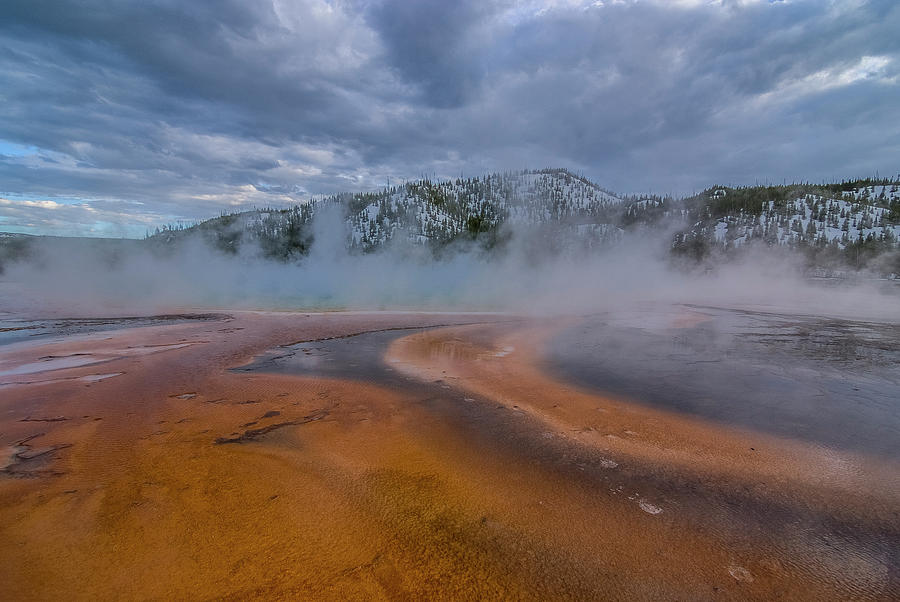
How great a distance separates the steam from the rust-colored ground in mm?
12522

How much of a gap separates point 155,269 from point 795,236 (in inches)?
2548

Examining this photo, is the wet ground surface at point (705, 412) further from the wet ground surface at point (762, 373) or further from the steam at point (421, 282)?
the steam at point (421, 282)

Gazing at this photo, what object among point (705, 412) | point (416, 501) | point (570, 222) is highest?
point (570, 222)

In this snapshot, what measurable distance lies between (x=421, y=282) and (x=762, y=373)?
28928 millimetres

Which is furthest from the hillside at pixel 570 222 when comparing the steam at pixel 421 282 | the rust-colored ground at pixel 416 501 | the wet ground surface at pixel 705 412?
the rust-colored ground at pixel 416 501

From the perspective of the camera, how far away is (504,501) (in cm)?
316

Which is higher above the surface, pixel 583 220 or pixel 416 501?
pixel 583 220

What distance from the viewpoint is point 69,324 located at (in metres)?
12.3

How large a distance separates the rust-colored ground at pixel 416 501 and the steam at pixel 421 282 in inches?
493

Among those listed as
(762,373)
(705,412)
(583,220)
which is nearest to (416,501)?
(705,412)

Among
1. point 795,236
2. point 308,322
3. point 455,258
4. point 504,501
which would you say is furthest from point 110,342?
point 795,236

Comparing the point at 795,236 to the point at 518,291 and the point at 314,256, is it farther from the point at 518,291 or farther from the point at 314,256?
the point at 314,256

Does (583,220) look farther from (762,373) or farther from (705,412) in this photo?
(705,412)

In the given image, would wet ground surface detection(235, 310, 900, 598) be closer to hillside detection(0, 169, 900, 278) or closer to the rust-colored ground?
the rust-colored ground
